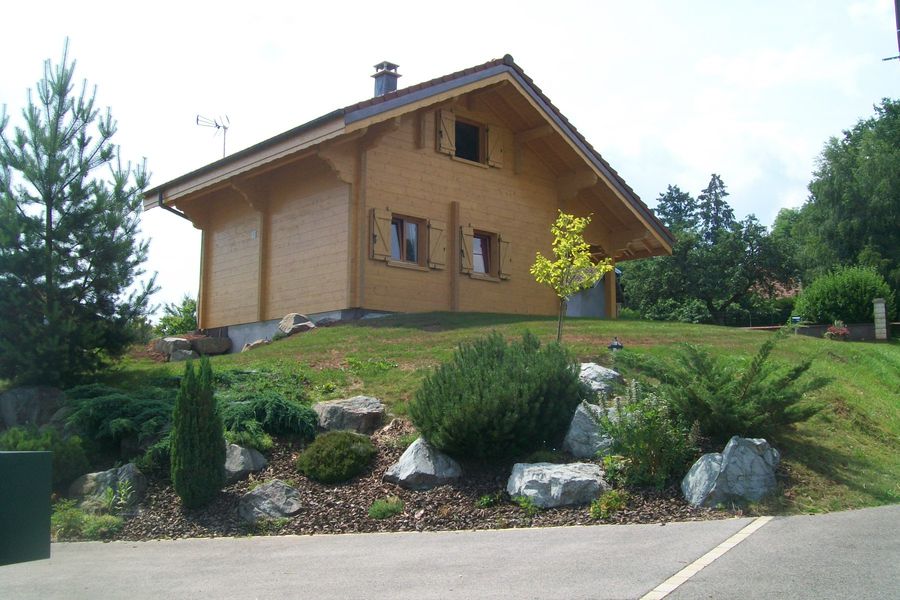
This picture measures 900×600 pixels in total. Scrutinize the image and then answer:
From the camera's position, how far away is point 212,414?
9.95m

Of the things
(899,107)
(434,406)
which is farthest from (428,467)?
(899,107)

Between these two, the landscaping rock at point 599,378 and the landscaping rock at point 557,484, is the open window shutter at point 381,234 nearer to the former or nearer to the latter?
the landscaping rock at point 599,378

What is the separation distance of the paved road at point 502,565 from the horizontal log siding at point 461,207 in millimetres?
11994

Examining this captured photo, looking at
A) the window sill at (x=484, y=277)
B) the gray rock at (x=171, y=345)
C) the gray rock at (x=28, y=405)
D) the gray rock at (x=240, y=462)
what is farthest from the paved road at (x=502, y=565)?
the window sill at (x=484, y=277)

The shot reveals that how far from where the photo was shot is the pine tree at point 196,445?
32.1 ft

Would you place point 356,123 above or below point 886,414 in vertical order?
above

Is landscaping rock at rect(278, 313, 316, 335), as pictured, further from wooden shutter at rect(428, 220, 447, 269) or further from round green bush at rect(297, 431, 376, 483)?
round green bush at rect(297, 431, 376, 483)

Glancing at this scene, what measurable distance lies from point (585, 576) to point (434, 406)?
4051 mm

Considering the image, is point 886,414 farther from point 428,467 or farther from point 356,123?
point 356,123

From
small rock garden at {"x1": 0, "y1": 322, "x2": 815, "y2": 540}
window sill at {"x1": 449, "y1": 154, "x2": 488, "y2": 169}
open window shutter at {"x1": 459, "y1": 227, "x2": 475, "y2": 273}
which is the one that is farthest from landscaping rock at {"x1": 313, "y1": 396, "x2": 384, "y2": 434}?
window sill at {"x1": 449, "y1": 154, "x2": 488, "y2": 169}

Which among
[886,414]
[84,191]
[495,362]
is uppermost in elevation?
[84,191]

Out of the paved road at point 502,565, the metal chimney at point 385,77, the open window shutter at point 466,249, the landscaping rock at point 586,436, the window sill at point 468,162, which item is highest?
the metal chimney at point 385,77

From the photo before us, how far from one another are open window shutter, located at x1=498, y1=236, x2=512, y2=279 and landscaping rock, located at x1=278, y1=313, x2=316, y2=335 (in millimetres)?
5612

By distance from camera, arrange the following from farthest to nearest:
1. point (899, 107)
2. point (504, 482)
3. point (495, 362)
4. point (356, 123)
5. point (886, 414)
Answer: point (899, 107) < point (356, 123) < point (886, 414) < point (495, 362) < point (504, 482)
